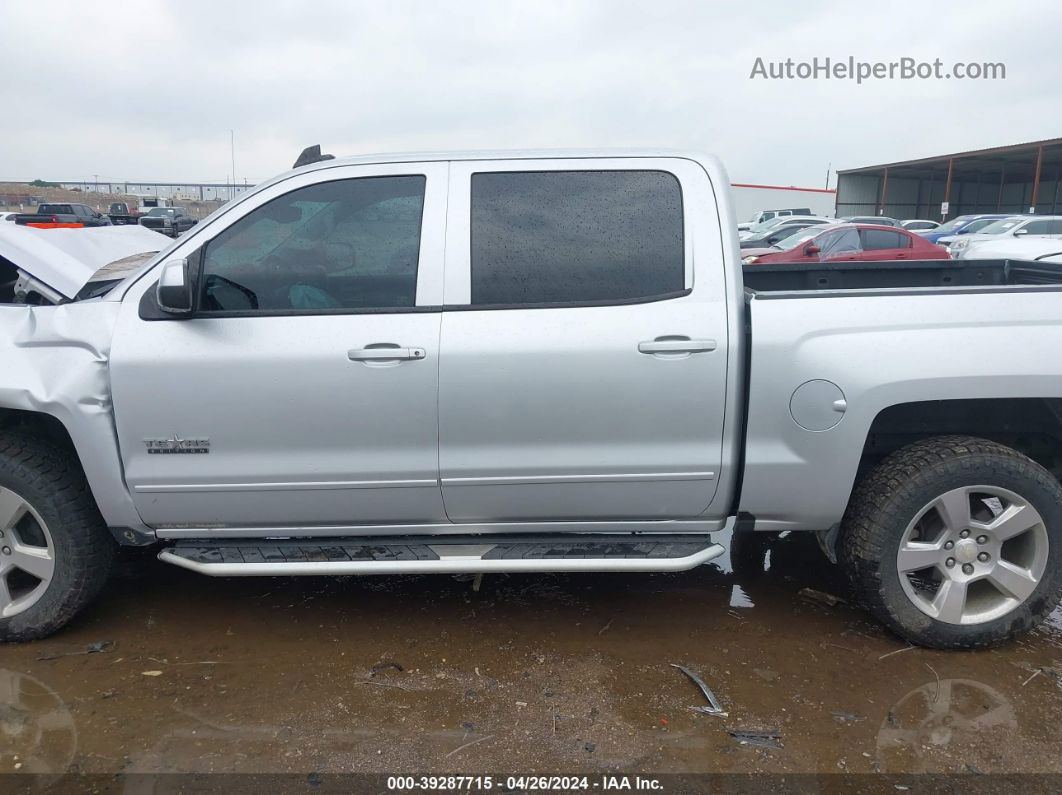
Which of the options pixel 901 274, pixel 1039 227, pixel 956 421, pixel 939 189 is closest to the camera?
pixel 956 421

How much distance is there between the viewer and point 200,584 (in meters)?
3.96

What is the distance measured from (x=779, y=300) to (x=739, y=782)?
1.70m

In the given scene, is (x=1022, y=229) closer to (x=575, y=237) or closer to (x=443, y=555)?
(x=575, y=237)

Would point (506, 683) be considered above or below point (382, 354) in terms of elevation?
below

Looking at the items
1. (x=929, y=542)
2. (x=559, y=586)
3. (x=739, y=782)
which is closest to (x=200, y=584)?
(x=559, y=586)

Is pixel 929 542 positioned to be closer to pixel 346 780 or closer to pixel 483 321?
pixel 483 321

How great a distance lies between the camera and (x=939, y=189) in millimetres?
49750

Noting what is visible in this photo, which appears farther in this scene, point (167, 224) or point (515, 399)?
point (167, 224)

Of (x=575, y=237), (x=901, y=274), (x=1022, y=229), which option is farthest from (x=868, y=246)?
(x=575, y=237)

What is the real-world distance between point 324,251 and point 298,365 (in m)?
0.48

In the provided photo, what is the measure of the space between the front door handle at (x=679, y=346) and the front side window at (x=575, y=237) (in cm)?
22

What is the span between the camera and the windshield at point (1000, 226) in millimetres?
21844

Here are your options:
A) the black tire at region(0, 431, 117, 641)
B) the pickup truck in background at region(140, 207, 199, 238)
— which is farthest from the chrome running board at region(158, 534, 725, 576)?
the pickup truck in background at region(140, 207, 199, 238)

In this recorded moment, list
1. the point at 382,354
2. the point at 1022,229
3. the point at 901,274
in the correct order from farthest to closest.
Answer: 1. the point at 1022,229
2. the point at 901,274
3. the point at 382,354
